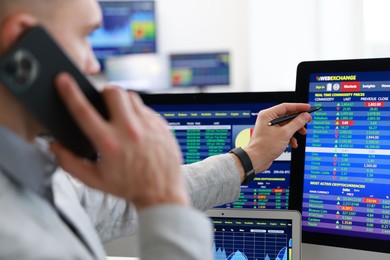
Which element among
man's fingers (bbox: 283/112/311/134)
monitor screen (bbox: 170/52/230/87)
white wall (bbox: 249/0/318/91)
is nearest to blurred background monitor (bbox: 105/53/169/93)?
monitor screen (bbox: 170/52/230/87)

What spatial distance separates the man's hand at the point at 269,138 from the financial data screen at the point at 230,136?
3 centimetres

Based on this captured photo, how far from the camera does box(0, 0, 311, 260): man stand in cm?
62

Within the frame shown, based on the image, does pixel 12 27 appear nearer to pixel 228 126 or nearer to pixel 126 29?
pixel 228 126

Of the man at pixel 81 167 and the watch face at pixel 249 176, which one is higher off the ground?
the man at pixel 81 167

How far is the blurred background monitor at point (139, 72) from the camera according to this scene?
508 centimetres

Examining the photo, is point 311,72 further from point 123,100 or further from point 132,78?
point 132,78

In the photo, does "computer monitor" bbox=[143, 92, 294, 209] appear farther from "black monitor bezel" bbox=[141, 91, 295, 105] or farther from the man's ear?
the man's ear

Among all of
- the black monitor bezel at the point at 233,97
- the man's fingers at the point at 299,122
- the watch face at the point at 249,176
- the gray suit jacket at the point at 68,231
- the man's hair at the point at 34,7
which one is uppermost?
the man's hair at the point at 34,7

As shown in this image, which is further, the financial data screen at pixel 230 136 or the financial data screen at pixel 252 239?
the financial data screen at pixel 230 136

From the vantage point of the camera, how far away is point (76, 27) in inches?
26.8

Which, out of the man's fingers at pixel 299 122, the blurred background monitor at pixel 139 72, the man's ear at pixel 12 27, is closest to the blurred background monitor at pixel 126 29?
the blurred background monitor at pixel 139 72

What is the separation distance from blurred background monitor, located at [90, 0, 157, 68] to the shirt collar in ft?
15.3

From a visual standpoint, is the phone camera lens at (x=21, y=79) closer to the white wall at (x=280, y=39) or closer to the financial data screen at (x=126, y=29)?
the white wall at (x=280, y=39)

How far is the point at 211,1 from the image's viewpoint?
5.11 meters
